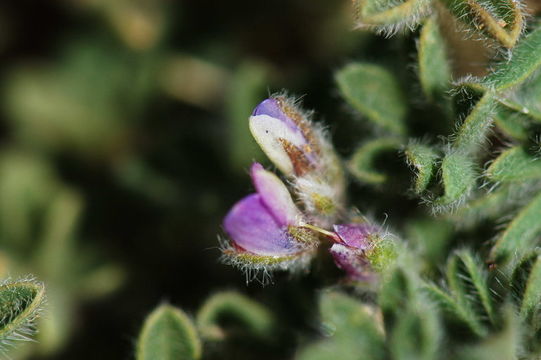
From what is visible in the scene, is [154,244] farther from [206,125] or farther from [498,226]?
[498,226]

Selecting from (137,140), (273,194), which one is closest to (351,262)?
(273,194)

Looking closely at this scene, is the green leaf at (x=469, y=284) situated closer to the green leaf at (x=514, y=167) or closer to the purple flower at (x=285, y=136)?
the green leaf at (x=514, y=167)

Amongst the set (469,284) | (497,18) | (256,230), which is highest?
(497,18)

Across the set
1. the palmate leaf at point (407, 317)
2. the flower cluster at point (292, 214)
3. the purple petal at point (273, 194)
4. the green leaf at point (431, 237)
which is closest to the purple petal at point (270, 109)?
the flower cluster at point (292, 214)

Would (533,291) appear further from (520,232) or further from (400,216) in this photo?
(400,216)

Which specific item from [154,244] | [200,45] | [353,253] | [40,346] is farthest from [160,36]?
[353,253]

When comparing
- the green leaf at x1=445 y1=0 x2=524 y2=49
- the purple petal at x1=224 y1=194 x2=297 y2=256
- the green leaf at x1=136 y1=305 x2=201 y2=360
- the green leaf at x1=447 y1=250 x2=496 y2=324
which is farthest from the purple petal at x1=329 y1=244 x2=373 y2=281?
the green leaf at x1=445 y1=0 x2=524 y2=49
